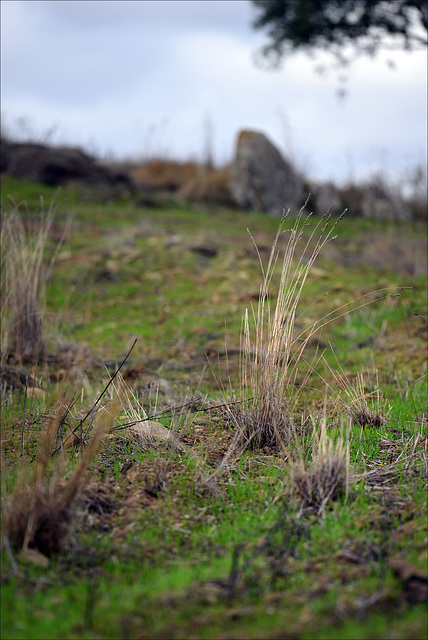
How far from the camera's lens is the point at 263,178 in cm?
1585

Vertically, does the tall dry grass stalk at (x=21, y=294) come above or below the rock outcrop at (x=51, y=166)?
below

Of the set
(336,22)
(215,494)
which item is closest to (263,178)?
(336,22)

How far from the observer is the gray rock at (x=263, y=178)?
52.0 ft

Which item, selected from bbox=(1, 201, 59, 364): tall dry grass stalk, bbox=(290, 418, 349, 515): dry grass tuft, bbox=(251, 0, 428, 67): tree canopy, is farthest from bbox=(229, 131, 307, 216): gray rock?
bbox=(290, 418, 349, 515): dry grass tuft

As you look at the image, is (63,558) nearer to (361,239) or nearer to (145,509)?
(145,509)

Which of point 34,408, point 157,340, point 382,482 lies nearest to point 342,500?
point 382,482

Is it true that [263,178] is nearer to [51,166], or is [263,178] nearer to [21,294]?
[51,166]

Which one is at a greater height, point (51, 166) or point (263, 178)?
point (51, 166)

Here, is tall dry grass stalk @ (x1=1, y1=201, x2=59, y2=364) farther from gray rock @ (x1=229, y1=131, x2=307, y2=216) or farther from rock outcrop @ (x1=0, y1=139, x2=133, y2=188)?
gray rock @ (x1=229, y1=131, x2=307, y2=216)

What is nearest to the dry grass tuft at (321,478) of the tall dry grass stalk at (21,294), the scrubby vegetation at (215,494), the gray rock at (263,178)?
the scrubby vegetation at (215,494)

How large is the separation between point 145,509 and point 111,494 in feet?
0.63

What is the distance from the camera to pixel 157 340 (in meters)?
6.55

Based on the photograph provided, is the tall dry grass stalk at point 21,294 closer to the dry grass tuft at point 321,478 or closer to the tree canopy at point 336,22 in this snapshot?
the dry grass tuft at point 321,478

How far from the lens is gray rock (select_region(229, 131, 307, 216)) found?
15.8 m
